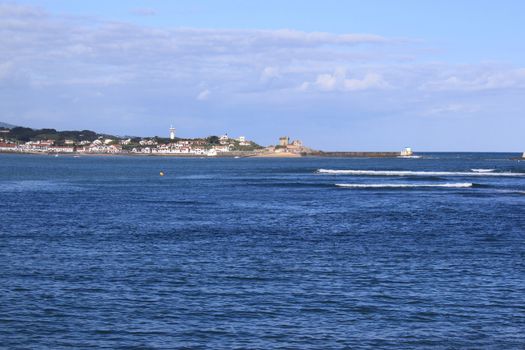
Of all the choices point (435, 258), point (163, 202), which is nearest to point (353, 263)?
point (435, 258)

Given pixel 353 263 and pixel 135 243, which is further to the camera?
pixel 135 243

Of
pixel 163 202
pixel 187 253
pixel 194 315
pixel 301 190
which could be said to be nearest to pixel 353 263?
pixel 187 253

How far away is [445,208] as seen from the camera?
7212cm

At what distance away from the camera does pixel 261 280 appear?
33312 mm

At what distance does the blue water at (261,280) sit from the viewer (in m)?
25.2

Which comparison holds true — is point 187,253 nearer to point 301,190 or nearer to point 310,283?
point 310,283

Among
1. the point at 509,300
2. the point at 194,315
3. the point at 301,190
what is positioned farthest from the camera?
the point at 301,190

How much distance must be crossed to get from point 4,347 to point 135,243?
21.2 meters

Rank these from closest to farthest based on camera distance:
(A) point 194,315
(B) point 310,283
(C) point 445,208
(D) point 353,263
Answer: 1. (A) point 194,315
2. (B) point 310,283
3. (D) point 353,263
4. (C) point 445,208

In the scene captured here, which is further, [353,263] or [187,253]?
[187,253]

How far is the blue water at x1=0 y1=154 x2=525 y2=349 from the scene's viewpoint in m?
25.2

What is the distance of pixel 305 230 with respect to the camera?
5291 cm

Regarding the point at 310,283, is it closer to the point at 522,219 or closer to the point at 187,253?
the point at 187,253

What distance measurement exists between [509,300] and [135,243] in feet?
74.2
